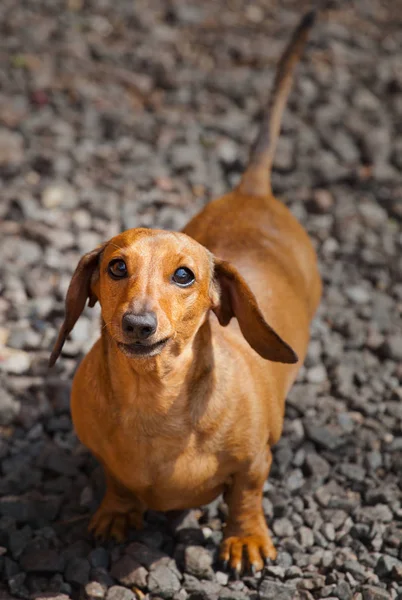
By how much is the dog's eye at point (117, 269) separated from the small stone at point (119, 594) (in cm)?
119

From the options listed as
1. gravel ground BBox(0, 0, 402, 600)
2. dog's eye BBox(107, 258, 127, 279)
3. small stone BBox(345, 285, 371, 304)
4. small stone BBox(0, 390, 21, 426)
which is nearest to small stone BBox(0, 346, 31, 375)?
gravel ground BBox(0, 0, 402, 600)

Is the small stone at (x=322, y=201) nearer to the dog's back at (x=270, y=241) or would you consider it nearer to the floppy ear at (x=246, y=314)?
the dog's back at (x=270, y=241)

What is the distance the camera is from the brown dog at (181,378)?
278cm

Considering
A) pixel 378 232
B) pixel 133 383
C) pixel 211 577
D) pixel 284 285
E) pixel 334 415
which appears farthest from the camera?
pixel 378 232

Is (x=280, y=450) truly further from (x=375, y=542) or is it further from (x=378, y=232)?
(x=378, y=232)

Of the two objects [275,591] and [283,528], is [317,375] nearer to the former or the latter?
[283,528]

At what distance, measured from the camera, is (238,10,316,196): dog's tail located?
13.6 ft

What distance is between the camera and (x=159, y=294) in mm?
2693

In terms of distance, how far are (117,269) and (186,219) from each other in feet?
7.19

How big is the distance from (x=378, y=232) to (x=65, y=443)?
229 cm

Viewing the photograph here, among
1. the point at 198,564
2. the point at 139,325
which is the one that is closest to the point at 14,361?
the point at 198,564

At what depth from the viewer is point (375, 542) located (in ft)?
11.1

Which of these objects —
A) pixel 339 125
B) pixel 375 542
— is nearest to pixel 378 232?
pixel 339 125

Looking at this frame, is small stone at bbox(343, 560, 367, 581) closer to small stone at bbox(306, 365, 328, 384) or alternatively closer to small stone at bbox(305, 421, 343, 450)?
small stone at bbox(305, 421, 343, 450)
